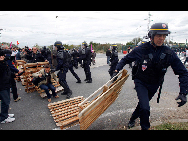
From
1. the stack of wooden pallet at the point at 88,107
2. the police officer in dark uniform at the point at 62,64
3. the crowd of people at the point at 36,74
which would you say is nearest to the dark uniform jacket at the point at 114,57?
the crowd of people at the point at 36,74

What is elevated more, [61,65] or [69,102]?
[61,65]

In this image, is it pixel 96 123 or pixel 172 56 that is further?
pixel 96 123

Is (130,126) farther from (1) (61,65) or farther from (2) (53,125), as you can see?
(1) (61,65)

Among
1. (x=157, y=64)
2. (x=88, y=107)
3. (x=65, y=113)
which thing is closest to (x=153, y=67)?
(x=157, y=64)

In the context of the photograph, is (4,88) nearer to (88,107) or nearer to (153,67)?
(88,107)

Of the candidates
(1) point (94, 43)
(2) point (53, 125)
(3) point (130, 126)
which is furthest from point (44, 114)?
(1) point (94, 43)

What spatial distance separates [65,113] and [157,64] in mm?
2658

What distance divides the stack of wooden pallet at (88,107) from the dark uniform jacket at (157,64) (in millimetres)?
651

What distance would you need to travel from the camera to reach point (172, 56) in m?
2.41

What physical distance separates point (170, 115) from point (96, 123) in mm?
2043

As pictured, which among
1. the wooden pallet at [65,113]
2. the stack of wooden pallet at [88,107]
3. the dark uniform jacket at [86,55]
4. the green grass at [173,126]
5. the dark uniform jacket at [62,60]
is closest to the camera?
the stack of wooden pallet at [88,107]

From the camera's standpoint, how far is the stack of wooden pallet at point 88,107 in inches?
92.0

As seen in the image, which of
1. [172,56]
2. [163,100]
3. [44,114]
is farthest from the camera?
[163,100]

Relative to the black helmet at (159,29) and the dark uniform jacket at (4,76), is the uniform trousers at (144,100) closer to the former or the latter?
the black helmet at (159,29)
